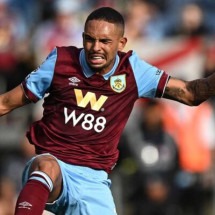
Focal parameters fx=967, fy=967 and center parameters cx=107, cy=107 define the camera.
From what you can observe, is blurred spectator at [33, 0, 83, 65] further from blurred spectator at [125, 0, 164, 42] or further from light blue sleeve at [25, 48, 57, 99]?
light blue sleeve at [25, 48, 57, 99]

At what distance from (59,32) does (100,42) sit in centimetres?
654

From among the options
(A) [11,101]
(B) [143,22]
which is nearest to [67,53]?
(A) [11,101]

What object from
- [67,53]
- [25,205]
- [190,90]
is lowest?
[25,205]

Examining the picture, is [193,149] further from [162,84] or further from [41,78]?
[41,78]

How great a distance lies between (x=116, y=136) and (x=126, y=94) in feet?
1.20

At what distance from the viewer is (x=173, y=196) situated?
41.2 ft

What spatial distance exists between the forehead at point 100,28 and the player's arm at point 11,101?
0.76 m

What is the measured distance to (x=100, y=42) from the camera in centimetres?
785

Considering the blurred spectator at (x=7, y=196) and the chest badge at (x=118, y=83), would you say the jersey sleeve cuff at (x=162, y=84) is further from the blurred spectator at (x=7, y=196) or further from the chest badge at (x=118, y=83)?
the blurred spectator at (x=7, y=196)

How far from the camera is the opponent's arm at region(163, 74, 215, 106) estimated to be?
821 cm

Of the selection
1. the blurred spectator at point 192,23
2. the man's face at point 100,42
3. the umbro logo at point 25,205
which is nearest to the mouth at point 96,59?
the man's face at point 100,42

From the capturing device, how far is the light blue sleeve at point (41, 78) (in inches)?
313

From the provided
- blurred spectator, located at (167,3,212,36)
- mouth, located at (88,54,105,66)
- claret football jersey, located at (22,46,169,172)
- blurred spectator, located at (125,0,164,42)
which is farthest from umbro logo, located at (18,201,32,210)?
blurred spectator, located at (167,3,212,36)

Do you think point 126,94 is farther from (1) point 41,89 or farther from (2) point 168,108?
(2) point 168,108
